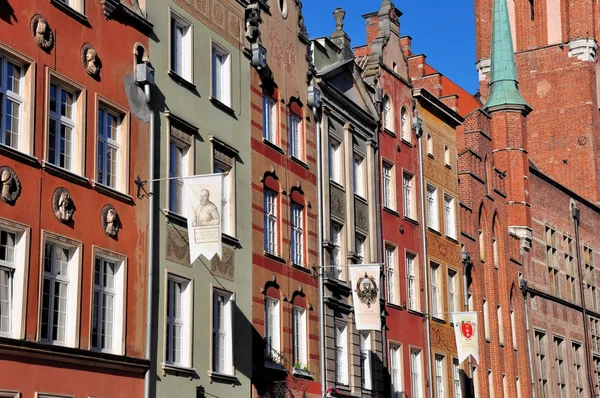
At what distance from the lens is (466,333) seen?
37.8 metres

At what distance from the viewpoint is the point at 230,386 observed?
26.7 metres

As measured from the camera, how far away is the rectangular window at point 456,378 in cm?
4082

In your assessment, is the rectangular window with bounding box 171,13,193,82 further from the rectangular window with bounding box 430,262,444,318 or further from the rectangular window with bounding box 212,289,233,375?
the rectangular window with bounding box 430,262,444,318

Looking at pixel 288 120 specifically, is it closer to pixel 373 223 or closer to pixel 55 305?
pixel 373 223

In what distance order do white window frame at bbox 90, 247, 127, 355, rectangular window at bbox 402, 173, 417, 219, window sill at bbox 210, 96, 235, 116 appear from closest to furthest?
white window frame at bbox 90, 247, 127, 355, window sill at bbox 210, 96, 235, 116, rectangular window at bbox 402, 173, 417, 219

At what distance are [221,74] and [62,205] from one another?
27.6 feet

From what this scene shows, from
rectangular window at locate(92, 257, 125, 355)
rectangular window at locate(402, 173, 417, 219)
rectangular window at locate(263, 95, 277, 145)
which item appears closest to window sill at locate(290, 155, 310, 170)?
rectangular window at locate(263, 95, 277, 145)

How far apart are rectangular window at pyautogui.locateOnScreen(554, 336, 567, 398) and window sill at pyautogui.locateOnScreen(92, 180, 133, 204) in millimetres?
31870

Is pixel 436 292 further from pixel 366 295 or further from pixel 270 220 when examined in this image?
pixel 270 220

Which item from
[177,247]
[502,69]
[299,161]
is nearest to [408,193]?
[299,161]

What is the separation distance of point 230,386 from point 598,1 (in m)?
47.4

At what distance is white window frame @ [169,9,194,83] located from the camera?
2661cm

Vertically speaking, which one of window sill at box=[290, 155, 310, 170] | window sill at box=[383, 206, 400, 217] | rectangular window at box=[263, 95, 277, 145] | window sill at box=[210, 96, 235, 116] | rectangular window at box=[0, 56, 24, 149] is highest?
rectangular window at box=[263, 95, 277, 145]

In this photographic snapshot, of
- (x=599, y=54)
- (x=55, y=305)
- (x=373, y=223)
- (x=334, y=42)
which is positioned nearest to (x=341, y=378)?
(x=373, y=223)
